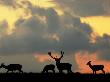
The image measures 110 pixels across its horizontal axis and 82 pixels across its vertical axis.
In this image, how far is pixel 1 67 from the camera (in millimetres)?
65875

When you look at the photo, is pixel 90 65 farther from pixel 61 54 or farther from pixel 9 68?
pixel 9 68

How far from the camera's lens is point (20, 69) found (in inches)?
2442

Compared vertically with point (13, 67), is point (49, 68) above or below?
below

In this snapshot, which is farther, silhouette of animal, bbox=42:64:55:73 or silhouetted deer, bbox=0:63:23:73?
silhouetted deer, bbox=0:63:23:73

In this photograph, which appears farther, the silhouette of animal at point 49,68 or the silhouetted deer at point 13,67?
the silhouetted deer at point 13,67

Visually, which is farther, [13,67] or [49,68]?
[13,67]
